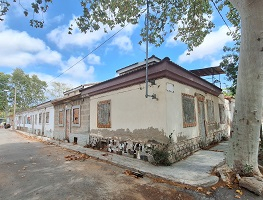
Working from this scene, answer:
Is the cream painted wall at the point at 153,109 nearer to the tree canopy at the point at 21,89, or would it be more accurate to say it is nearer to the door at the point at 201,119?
the door at the point at 201,119

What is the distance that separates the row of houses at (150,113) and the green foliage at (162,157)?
0.20 meters

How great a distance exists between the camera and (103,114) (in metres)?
8.62

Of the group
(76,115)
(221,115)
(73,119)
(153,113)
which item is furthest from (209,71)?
(73,119)

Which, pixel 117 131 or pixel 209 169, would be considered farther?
pixel 117 131

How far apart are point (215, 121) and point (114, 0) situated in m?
9.00

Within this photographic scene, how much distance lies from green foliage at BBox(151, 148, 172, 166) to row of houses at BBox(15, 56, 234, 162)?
0.20 m

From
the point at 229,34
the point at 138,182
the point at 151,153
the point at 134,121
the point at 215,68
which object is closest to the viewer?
the point at 138,182

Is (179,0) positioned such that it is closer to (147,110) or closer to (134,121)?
(147,110)

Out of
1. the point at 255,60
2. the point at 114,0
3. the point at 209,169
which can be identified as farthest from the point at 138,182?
the point at 114,0

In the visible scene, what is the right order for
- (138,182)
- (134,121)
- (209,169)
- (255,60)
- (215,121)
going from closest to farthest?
(255,60) < (138,182) < (209,169) < (134,121) < (215,121)

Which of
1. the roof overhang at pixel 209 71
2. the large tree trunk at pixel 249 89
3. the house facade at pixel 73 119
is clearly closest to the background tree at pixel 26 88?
the house facade at pixel 73 119

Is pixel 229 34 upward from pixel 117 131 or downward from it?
upward

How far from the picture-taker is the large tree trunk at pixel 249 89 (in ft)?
13.0

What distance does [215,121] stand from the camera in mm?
10438
